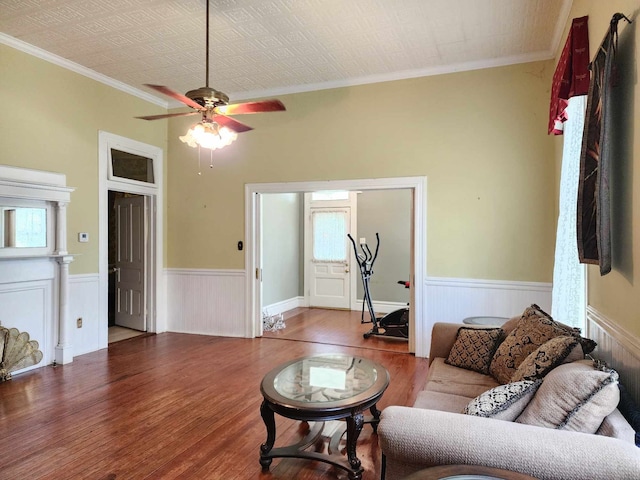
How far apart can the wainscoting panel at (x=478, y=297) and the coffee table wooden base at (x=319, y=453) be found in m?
2.18

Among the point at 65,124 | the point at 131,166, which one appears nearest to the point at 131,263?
the point at 131,166

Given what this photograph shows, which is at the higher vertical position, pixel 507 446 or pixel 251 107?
pixel 251 107

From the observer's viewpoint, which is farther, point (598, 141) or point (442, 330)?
point (442, 330)

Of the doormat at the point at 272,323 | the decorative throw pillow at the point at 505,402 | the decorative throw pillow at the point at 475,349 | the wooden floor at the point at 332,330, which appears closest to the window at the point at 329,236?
the wooden floor at the point at 332,330

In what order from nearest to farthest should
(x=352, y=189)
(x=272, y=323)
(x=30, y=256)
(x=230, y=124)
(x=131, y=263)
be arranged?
(x=230, y=124) < (x=30, y=256) < (x=352, y=189) < (x=131, y=263) < (x=272, y=323)

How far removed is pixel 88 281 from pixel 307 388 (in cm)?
353

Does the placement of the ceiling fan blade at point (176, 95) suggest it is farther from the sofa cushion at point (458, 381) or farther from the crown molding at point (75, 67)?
the sofa cushion at point (458, 381)

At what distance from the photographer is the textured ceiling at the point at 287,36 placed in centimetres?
337

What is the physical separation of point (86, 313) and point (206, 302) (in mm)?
1492

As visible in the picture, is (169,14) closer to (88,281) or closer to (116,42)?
(116,42)

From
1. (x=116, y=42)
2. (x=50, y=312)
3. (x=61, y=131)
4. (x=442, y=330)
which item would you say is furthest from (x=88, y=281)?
(x=442, y=330)

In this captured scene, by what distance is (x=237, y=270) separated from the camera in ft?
18.0

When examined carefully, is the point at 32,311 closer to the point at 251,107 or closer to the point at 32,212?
the point at 32,212

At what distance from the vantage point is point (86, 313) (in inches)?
184
